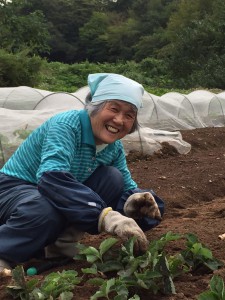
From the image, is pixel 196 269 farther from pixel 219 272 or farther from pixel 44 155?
pixel 44 155

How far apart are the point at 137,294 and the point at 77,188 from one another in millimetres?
608

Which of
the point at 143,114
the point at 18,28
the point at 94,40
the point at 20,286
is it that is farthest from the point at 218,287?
the point at 94,40

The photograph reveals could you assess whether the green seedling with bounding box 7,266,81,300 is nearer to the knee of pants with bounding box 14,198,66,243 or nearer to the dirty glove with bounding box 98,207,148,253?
the dirty glove with bounding box 98,207,148,253

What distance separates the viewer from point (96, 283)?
1884 mm

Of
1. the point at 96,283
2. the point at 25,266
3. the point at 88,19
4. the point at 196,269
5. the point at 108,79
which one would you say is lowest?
the point at 88,19

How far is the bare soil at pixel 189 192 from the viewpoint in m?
2.03

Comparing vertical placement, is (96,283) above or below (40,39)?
above

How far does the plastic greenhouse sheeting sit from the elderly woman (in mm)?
3089

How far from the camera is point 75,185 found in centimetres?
236

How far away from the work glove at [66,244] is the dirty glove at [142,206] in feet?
0.92

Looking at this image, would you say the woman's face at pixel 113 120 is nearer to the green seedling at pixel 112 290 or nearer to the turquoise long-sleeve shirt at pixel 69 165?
the turquoise long-sleeve shirt at pixel 69 165

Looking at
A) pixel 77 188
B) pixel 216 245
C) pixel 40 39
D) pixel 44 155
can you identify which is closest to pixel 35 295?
pixel 77 188

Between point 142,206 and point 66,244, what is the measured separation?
40cm

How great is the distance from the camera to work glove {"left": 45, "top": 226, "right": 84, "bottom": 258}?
8.39ft
